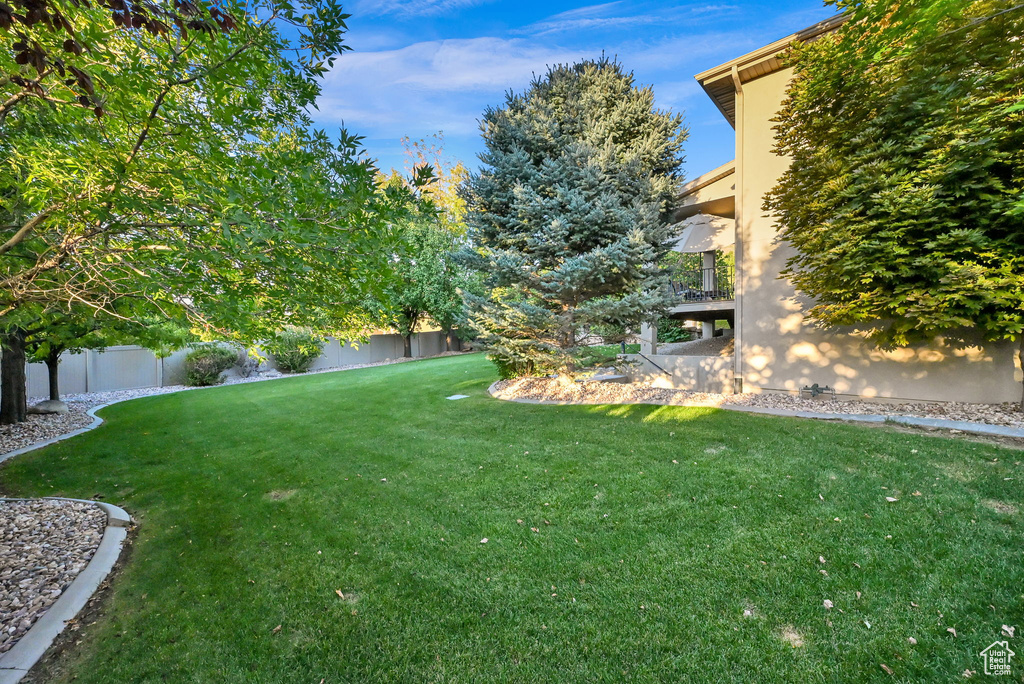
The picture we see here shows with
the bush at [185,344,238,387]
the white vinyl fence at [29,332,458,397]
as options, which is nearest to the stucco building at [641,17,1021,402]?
the white vinyl fence at [29,332,458,397]

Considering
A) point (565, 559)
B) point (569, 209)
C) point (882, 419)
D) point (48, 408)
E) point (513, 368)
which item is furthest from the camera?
point (513, 368)

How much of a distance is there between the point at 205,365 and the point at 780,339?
58.2ft

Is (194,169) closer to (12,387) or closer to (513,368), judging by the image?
(513,368)

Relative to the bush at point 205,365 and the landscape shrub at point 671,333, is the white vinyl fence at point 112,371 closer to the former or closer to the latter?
the bush at point 205,365

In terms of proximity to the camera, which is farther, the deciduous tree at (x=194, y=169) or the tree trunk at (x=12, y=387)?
the tree trunk at (x=12, y=387)

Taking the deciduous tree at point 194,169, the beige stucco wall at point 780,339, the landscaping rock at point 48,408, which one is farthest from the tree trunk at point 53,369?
the beige stucco wall at point 780,339

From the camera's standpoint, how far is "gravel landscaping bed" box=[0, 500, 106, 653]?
2.79m

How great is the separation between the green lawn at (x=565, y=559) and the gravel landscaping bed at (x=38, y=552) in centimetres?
37

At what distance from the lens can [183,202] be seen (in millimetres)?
2674

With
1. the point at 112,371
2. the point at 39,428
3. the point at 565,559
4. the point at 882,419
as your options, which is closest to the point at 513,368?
the point at 882,419

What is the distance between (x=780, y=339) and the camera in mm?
8664

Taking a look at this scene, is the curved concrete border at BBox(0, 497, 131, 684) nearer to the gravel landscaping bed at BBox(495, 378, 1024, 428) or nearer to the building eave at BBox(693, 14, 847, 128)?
the gravel landscaping bed at BBox(495, 378, 1024, 428)

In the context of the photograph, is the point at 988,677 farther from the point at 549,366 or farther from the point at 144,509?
the point at 549,366

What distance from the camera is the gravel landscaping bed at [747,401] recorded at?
6.38 m
